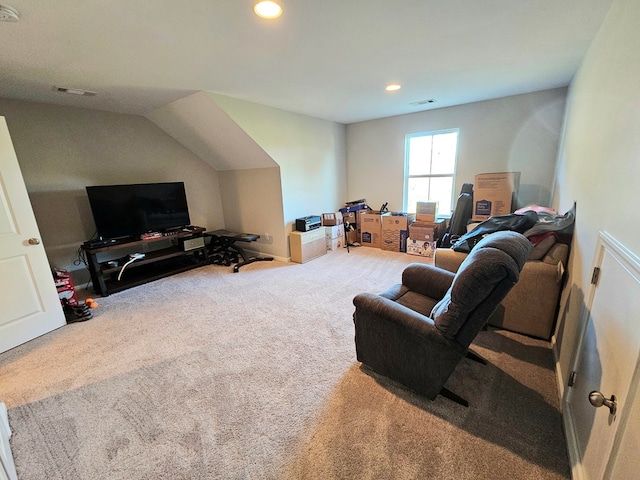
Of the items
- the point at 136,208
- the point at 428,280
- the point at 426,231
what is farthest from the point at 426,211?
the point at 136,208

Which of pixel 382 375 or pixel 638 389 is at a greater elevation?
pixel 638 389

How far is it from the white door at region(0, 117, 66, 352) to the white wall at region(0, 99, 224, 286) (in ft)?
3.30

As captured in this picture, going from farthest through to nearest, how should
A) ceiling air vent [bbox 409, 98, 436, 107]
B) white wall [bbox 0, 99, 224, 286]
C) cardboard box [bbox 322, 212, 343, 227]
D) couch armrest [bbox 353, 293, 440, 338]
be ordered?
cardboard box [bbox 322, 212, 343, 227] < ceiling air vent [bbox 409, 98, 436, 107] < white wall [bbox 0, 99, 224, 286] < couch armrest [bbox 353, 293, 440, 338]

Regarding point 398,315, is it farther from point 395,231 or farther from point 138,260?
point 138,260

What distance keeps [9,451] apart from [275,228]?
3.29 m

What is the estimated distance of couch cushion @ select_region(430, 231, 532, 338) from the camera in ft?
4.03

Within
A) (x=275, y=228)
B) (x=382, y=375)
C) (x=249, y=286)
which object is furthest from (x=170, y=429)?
(x=275, y=228)

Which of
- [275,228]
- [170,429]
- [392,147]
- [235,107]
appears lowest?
[170,429]

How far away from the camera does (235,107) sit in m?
3.22

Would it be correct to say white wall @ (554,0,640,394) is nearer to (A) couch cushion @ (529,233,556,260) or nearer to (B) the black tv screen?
(A) couch cushion @ (529,233,556,260)

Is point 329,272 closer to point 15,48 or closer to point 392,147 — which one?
point 392,147

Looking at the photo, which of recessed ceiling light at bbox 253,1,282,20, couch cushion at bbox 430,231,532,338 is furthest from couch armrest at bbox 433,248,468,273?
recessed ceiling light at bbox 253,1,282,20

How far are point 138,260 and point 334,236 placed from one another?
3003 millimetres

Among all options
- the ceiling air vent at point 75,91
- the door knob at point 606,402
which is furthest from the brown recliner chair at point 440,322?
the ceiling air vent at point 75,91
